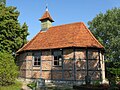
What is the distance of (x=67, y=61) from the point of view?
2192 centimetres

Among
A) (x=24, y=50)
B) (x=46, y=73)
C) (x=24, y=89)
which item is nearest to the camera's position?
(x=24, y=89)

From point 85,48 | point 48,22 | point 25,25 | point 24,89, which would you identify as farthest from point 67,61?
point 25,25

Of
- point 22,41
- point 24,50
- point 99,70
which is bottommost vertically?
point 99,70

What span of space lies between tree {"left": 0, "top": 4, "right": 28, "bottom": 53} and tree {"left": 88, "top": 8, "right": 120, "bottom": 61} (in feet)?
58.1

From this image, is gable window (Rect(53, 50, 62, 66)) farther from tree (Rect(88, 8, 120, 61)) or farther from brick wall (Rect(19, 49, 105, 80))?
tree (Rect(88, 8, 120, 61))

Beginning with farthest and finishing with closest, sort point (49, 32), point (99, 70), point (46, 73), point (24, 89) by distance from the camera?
point (49, 32) < point (46, 73) < point (99, 70) < point (24, 89)

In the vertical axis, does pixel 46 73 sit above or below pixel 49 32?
below

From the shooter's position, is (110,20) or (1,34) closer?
(1,34)

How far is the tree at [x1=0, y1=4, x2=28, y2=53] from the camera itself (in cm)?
2941

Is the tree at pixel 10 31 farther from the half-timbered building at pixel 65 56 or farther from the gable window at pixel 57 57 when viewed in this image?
the gable window at pixel 57 57

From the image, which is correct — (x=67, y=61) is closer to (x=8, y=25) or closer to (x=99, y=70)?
(x=99, y=70)

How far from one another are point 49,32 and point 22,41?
6.63m

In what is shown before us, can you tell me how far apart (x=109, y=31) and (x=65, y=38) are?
64.8 ft

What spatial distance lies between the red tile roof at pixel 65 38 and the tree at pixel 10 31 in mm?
5061
